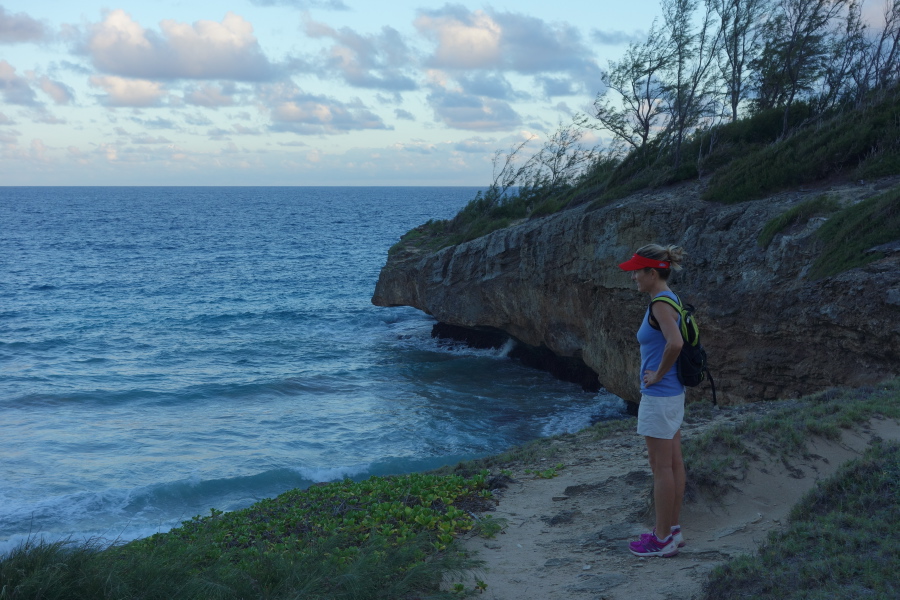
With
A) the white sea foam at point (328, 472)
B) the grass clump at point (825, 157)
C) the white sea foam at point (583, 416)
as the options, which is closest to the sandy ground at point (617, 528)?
the white sea foam at point (328, 472)

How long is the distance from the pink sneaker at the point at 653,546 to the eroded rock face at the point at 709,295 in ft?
20.9

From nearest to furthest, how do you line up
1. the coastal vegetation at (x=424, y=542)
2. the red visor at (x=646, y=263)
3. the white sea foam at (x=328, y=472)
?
the coastal vegetation at (x=424, y=542) < the red visor at (x=646, y=263) < the white sea foam at (x=328, y=472)

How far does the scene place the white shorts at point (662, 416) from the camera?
15.6ft

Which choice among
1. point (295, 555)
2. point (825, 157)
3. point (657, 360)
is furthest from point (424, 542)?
point (825, 157)

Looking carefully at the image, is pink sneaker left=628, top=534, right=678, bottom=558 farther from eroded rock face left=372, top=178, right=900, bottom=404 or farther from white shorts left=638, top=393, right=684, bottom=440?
eroded rock face left=372, top=178, right=900, bottom=404

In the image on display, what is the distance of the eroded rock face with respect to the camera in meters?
10.1

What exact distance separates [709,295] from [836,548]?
9.04 metres

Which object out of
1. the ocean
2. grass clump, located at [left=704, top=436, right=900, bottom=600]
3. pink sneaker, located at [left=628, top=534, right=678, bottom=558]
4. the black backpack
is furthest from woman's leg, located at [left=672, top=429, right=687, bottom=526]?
the ocean

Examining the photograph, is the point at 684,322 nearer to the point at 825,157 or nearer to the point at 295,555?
the point at 295,555

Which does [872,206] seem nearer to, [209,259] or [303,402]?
[303,402]

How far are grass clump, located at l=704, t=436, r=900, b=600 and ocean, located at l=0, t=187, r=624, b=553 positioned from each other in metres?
5.74

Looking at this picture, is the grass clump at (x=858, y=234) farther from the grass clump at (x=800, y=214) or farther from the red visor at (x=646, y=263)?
the red visor at (x=646, y=263)

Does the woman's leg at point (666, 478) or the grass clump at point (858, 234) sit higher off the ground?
the grass clump at point (858, 234)

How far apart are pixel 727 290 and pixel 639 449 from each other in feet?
17.0
